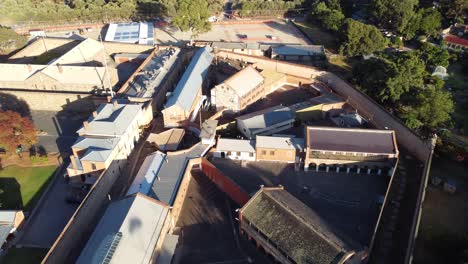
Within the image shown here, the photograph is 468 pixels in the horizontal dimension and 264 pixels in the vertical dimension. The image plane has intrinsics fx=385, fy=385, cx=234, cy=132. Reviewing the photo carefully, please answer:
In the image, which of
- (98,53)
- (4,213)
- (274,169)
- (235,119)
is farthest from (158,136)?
(98,53)

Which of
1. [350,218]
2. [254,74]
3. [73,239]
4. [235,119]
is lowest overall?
[73,239]

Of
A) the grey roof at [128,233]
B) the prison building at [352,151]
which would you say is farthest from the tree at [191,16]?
the grey roof at [128,233]

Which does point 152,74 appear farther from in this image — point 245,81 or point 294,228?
point 294,228

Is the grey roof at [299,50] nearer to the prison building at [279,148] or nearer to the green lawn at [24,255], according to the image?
the prison building at [279,148]

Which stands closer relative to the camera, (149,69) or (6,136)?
(6,136)

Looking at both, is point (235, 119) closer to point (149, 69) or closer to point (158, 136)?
point (158, 136)

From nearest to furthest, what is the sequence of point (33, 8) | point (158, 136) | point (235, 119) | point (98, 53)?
point (158, 136) < point (235, 119) < point (98, 53) < point (33, 8)

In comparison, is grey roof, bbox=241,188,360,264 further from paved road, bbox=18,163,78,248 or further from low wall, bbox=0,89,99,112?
low wall, bbox=0,89,99,112
